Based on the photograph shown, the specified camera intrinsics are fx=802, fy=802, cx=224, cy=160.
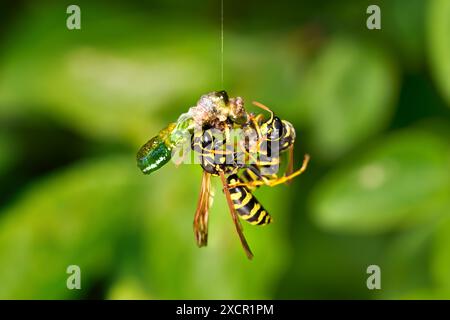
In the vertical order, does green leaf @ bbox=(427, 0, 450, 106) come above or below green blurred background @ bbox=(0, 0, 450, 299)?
above

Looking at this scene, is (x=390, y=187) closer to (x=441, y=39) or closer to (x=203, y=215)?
(x=441, y=39)

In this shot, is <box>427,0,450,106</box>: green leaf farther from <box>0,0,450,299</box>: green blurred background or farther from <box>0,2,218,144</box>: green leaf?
<box>0,2,218,144</box>: green leaf

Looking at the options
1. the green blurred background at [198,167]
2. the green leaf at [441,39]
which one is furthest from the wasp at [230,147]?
the green leaf at [441,39]

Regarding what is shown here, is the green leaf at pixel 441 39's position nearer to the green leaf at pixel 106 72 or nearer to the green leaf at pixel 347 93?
the green leaf at pixel 347 93

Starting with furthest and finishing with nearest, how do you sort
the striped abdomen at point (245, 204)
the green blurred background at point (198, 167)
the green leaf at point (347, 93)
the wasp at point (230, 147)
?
the green leaf at point (347, 93) < the green blurred background at point (198, 167) < the striped abdomen at point (245, 204) < the wasp at point (230, 147)

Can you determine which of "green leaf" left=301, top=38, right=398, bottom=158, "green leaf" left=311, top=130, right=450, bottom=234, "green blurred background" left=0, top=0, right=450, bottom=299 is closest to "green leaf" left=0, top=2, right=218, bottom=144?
"green blurred background" left=0, top=0, right=450, bottom=299

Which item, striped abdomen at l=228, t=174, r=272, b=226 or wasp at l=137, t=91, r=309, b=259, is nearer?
wasp at l=137, t=91, r=309, b=259

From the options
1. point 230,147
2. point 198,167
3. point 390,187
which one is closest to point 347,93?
point 390,187
